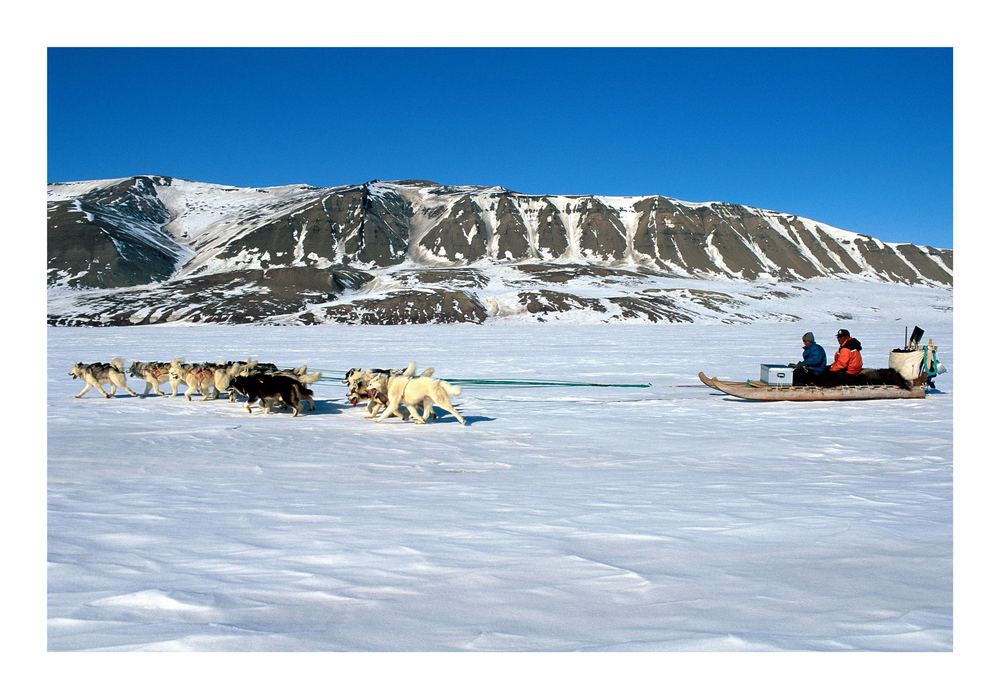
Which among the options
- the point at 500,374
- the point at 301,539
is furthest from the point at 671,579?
the point at 500,374

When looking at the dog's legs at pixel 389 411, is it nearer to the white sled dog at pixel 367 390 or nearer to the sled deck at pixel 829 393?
the white sled dog at pixel 367 390

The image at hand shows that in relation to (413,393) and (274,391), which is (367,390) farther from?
(274,391)

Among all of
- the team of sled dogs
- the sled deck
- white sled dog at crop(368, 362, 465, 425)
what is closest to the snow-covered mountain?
the team of sled dogs

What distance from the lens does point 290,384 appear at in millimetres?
14945

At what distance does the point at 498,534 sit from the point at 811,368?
43.3 feet

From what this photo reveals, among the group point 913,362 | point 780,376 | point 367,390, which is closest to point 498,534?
point 367,390

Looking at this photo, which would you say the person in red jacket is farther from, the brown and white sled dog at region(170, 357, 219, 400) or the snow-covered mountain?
the snow-covered mountain

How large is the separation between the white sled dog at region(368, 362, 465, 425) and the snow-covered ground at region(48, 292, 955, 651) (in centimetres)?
34

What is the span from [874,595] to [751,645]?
130 cm

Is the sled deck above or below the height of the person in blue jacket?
below

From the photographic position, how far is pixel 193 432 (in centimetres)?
1259

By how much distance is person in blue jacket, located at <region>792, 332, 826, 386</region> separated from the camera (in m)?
17.6

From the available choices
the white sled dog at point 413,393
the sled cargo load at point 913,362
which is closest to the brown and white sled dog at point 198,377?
the white sled dog at point 413,393

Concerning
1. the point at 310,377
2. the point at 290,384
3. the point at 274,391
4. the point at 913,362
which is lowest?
the point at 274,391
